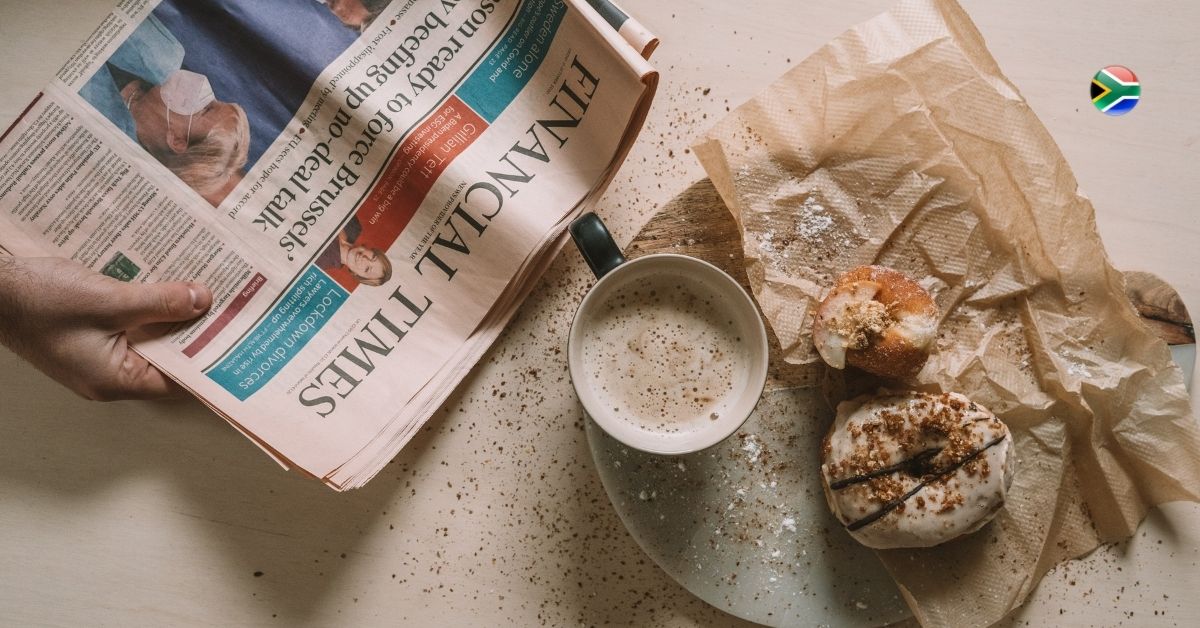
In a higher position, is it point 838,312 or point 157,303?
point 157,303

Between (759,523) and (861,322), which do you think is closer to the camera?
(861,322)

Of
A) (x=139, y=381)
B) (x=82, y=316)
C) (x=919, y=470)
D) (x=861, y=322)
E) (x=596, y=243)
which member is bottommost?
(x=919, y=470)

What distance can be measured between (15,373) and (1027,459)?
1.78 meters

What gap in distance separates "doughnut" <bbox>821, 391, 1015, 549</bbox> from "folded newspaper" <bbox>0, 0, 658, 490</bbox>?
60 cm

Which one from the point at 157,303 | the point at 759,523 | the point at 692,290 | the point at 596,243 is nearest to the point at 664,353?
the point at 692,290

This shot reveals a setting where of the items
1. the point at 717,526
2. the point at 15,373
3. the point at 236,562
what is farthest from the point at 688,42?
the point at 15,373

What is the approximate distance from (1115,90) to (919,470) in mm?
799

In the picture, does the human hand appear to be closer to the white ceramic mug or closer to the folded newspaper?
the folded newspaper

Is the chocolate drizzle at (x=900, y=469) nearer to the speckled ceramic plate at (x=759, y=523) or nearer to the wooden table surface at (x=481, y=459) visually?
the speckled ceramic plate at (x=759, y=523)

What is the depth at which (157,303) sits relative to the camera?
117cm

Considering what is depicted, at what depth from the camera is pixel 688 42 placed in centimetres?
131

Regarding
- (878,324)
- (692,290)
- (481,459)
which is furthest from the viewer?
(481,459)

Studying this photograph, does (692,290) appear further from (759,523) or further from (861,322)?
(759,523)

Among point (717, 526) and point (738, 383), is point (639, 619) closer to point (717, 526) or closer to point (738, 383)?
point (717, 526)
